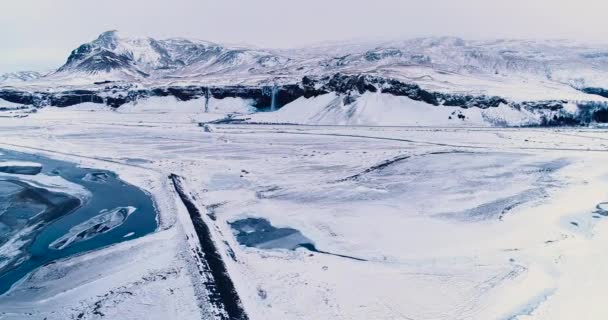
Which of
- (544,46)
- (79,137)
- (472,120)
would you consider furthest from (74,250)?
(544,46)

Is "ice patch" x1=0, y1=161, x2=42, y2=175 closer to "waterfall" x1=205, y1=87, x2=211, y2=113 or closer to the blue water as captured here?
the blue water

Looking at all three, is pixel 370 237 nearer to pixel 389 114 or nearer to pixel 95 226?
pixel 95 226

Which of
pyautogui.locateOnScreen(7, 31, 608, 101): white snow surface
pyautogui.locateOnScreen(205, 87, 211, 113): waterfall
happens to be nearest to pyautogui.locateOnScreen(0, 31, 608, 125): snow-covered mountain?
pyautogui.locateOnScreen(7, 31, 608, 101): white snow surface

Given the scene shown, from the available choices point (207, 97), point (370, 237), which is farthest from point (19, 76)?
point (370, 237)

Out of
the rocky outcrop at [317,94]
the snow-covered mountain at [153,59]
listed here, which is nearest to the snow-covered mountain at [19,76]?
the snow-covered mountain at [153,59]

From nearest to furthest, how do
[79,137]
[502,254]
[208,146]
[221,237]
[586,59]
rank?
[502,254]
[221,237]
[208,146]
[79,137]
[586,59]

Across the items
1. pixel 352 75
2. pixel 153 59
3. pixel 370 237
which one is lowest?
pixel 370 237

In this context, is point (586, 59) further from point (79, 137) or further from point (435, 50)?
point (79, 137)

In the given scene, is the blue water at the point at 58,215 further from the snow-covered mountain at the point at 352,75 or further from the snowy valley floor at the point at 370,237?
the snow-covered mountain at the point at 352,75
